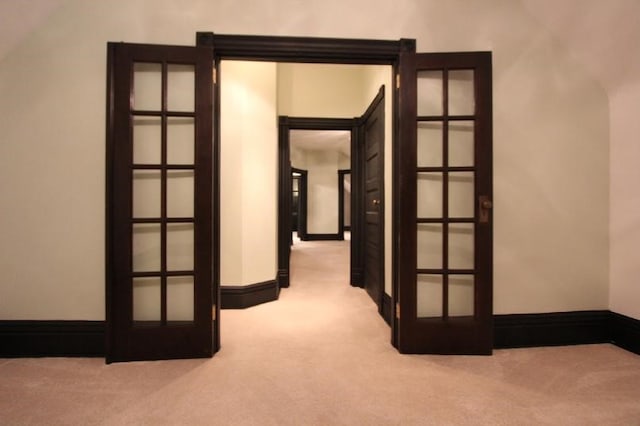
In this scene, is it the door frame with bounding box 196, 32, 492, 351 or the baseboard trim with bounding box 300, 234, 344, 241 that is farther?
the baseboard trim with bounding box 300, 234, 344, 241

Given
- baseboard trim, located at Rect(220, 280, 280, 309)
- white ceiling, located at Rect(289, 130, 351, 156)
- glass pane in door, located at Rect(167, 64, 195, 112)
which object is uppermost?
white ceiling, located at Rect(289, 130, 351, 156)

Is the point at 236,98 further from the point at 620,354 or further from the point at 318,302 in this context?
the point at 620,354

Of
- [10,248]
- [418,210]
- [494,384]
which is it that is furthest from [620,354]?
[10,248]

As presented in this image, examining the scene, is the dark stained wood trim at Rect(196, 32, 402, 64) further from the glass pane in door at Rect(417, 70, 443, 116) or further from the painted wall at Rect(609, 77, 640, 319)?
the painted wall at Rect(609, 77, 640, 319)

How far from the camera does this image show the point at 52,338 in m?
2.04

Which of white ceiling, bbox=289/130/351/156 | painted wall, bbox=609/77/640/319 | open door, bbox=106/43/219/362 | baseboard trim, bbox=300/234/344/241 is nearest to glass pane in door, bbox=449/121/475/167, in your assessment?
painted wall, bbox=609/77/640/319

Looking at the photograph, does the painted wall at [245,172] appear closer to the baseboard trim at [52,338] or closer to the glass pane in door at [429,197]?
the baseboard trim at [52,338]

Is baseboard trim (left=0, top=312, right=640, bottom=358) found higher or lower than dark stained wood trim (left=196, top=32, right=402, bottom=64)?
lower

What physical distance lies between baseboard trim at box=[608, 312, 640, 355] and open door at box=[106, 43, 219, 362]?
2795 millimetres

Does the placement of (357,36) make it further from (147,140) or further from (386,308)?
(386,308)

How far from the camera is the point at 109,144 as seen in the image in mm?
1990

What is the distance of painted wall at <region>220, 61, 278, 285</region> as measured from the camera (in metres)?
3.18

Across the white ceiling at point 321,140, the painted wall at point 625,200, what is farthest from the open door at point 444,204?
the white ceiling at point 321,140

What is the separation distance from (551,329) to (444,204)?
1198 mm
